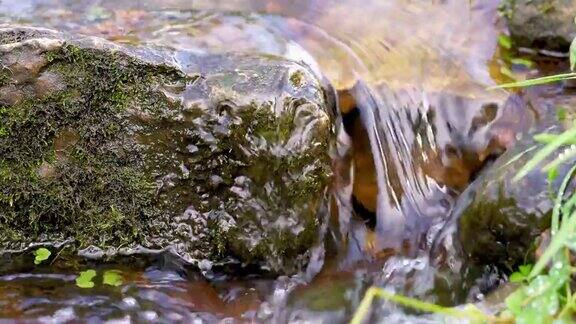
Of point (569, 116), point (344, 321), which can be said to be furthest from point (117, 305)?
point (569, 116)

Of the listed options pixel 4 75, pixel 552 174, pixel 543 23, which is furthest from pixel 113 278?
pixel 543 23

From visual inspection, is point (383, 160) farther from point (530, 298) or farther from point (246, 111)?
point (530, 298)

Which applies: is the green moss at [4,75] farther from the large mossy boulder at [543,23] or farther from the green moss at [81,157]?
the large mossy boulder at [543,23]

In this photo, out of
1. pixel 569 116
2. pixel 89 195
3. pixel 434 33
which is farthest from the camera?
pixel 434 33

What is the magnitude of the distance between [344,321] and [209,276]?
0.71 meters

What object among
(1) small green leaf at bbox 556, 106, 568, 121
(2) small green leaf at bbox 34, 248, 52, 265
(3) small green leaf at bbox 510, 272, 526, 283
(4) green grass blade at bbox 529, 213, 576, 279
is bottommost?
(2) small green leaf at bbox 34, 248, 52, 265

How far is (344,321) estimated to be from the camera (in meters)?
2.95

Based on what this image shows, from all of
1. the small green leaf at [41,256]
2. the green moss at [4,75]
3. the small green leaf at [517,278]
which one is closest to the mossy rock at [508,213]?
the small green leaf at [517,278]

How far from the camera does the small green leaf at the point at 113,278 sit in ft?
10.4

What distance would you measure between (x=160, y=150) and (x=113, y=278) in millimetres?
657

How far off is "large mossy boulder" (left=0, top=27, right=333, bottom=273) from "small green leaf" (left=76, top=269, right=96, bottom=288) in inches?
5.1

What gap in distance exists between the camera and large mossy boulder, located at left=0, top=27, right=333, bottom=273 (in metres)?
3.02

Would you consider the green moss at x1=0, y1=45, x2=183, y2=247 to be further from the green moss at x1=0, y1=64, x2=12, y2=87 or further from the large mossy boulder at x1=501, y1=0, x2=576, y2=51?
the large mossy boulder at x1=501, y1=0, x2=576, y2=51

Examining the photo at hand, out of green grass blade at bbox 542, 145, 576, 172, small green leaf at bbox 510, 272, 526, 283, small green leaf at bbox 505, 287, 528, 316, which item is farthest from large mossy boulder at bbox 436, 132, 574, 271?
small green leaf at bbox 505, 287, 528, 316
